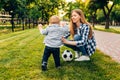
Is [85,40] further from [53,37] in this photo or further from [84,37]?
[53,37]

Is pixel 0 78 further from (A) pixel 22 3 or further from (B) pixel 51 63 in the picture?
(A) pixel 22 3

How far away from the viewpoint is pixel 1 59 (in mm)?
8195

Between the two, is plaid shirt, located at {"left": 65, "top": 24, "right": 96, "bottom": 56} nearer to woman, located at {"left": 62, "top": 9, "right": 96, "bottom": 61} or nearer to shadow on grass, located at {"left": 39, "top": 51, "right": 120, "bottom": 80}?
woman, located at {"left": 62, "top": 9, "right": 96, "bottom": 61}

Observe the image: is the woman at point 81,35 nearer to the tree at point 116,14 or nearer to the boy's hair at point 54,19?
the boy's hair at point 54,19

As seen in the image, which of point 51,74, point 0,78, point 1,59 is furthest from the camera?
point 1,59

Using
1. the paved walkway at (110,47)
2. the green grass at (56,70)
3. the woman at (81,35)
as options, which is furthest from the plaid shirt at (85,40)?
the paved walkway at (110,47)

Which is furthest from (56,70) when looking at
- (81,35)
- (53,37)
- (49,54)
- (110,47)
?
(110,47)

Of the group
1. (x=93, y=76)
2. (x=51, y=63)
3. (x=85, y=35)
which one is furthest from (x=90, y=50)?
(x=93, y=76)

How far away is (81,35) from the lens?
7668 millimetres

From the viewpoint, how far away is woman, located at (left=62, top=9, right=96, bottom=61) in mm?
7477

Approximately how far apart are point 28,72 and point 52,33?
119 cm

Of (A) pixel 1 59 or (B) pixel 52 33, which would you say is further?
(A) pixel 1 59

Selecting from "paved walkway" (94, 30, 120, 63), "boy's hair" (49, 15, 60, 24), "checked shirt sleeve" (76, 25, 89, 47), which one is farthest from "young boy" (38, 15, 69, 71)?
"paved walkway" (94, 30, 120, 63)

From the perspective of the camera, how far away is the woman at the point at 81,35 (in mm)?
7477
